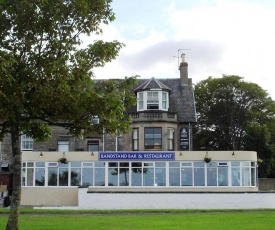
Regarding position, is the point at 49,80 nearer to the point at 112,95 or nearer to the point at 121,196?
the point at 112,95

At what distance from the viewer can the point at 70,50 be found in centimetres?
1531

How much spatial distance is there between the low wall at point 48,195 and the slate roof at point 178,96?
11.2 metres

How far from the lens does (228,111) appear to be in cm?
6241

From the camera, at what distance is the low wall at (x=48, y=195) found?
38.0 meters

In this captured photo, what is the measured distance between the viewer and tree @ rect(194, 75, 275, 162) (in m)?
61.6

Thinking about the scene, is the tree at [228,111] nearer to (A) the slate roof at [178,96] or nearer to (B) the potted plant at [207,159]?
(A) the slate roof at [178,96]

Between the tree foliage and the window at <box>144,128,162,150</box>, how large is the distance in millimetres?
18254

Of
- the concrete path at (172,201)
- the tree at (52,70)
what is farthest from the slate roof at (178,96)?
the tree at (52,70)

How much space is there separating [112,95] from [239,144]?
47774 mm

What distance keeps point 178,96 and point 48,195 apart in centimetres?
1718

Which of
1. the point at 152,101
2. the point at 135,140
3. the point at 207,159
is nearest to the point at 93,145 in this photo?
the point at 135,140

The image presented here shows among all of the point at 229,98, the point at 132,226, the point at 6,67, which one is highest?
the point at 229,98

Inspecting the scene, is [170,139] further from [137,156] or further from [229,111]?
[229,111]

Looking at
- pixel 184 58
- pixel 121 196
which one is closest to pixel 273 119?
pixel 184 58
